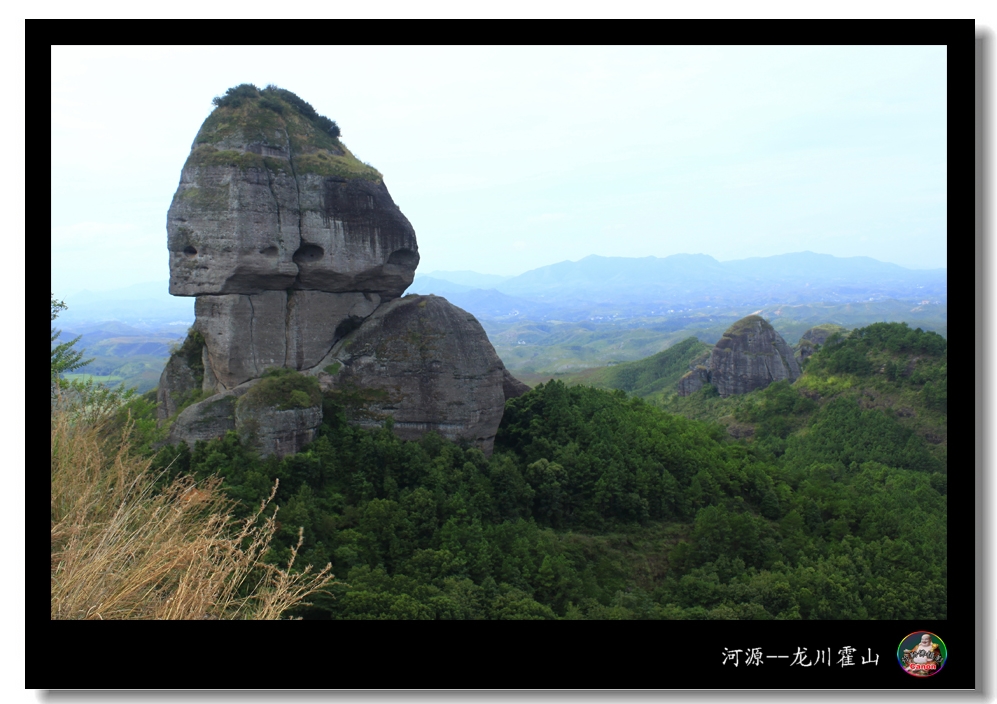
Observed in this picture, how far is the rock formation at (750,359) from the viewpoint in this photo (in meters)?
36.6

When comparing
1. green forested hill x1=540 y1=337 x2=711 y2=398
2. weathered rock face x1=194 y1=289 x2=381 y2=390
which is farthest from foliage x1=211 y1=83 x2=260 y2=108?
green forested hill x1=540 y1=337 x2=711 y2=398

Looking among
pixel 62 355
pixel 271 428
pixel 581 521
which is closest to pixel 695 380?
pixel 581 521

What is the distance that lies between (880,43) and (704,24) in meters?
1.82

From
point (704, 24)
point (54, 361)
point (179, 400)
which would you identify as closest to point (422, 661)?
point (704, 24)

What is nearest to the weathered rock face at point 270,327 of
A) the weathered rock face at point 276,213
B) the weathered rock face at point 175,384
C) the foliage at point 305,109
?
the weathered rock face at point 276,213

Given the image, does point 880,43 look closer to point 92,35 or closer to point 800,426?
point 92,35

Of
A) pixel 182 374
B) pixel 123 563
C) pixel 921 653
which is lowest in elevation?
pixel 921 653

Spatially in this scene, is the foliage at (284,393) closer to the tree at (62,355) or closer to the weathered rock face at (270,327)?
the weathered rock face at (270,327)

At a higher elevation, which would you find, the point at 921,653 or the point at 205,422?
the point at 205,422

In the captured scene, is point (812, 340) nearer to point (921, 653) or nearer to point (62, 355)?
point (921, 653)

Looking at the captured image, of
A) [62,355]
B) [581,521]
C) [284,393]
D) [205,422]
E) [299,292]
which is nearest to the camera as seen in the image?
[205,422]

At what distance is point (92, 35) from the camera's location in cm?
→ 552

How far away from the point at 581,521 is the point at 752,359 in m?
27.9

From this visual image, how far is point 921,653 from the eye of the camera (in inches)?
211
